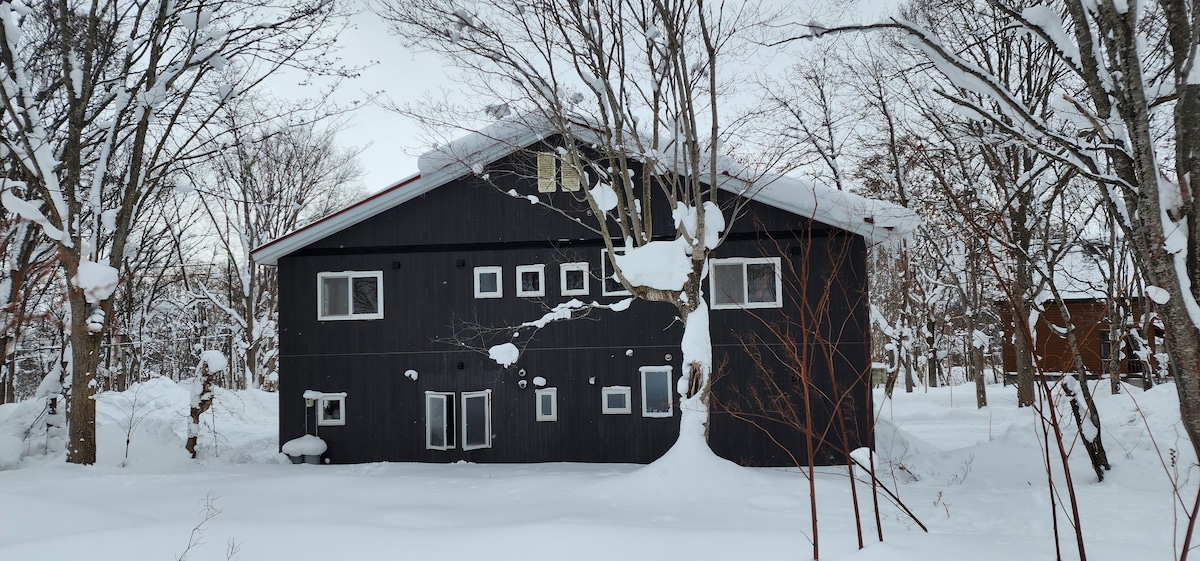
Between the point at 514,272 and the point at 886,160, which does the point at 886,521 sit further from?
the point at 886,160

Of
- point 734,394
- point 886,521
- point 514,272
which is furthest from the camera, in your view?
point 514,272

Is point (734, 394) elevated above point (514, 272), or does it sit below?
below

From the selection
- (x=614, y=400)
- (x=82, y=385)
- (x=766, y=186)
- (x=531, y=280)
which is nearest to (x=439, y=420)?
(x=531, y=280)

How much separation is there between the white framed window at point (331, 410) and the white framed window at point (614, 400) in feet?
15.3

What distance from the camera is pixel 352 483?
10.1 m

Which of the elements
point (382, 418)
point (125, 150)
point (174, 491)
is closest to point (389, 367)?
point (382, 418)

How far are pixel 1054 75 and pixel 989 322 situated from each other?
20.9m

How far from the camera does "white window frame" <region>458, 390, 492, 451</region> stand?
12.7 m

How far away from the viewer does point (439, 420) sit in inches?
508

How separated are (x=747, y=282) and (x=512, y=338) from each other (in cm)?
415

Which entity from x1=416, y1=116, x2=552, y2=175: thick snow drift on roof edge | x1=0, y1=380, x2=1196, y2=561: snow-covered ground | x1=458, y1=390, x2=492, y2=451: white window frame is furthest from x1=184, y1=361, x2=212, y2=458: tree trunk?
x1=416, y1=116, x2=552, y2=175: thick snow drift on roof edge

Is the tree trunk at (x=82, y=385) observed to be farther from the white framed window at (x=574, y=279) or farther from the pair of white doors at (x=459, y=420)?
the white framed window at (x=574, y=279)

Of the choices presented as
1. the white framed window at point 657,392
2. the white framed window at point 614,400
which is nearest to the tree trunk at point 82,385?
the white framed window at point 614,400

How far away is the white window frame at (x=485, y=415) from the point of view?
12.7 meters
